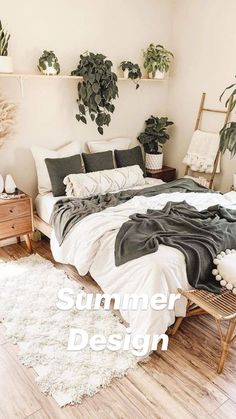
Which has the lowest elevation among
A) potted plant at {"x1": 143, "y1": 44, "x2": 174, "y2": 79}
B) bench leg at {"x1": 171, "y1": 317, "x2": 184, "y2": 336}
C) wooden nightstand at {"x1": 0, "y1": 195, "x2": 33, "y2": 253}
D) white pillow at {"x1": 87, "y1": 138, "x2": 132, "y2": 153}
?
bench leg at {"x1": 171, "y1": 317, "x2": 184, "y2": 336}

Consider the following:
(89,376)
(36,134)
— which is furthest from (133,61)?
(89,376)

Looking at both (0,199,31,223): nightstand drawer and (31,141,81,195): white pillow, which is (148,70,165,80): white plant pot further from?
(0,199,31,223): nightstand drawer

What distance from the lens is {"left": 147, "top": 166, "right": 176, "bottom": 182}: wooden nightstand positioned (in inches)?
163

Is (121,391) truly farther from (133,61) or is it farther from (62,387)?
(133,61)

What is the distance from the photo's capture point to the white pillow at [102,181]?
312cm

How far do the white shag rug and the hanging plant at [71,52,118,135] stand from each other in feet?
5.67

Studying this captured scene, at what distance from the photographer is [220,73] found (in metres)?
3.68

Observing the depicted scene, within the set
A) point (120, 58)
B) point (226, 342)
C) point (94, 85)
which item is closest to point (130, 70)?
point (120, 58)

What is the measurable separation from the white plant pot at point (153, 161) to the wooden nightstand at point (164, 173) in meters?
0.06

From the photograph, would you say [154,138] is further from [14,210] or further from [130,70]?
[14,210]

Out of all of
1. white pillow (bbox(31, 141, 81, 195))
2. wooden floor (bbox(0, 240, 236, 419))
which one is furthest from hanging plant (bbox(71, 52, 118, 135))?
wooden floor (bbox(0, 240, 236, 419))

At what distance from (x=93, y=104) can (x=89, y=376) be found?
8.45 ft

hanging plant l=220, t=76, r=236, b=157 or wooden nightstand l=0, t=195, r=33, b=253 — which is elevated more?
hanging plant l=220, t=76, r=236, b=157

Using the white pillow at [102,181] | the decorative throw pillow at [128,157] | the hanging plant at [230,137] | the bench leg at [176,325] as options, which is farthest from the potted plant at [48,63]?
the bench leg at [176,325]
